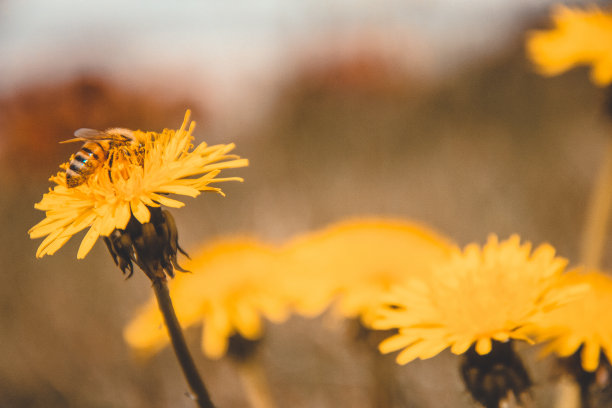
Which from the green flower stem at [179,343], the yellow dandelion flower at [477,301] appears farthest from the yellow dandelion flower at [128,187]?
the yellow dandelion flower at [477,301]

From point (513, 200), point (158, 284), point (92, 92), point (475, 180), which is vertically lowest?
point (158, 284)

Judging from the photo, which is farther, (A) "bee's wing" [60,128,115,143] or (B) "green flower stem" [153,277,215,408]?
(A) "bee's wing" [60,128,115,143]

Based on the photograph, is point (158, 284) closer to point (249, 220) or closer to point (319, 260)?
point (319, 260)

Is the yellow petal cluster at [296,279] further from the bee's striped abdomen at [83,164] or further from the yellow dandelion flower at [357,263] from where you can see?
the bee's striped abdomen at [83,164]

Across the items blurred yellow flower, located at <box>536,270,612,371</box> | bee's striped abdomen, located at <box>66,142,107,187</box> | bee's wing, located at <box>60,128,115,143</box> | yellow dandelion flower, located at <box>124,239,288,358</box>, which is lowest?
blurred yellow flower, located at <box>536,270,612,371</box>

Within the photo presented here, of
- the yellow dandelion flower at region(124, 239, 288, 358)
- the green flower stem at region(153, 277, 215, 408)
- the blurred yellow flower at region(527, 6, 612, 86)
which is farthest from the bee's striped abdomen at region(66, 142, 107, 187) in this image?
the blurred yellow flower at region(527, 6, 612, 86)

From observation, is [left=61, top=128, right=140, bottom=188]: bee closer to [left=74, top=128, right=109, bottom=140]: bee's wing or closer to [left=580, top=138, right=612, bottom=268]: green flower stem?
[left=74, top=128, right=109, bottom=140]: bee's wing

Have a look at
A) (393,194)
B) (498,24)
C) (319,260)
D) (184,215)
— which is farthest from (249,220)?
(498,24)
